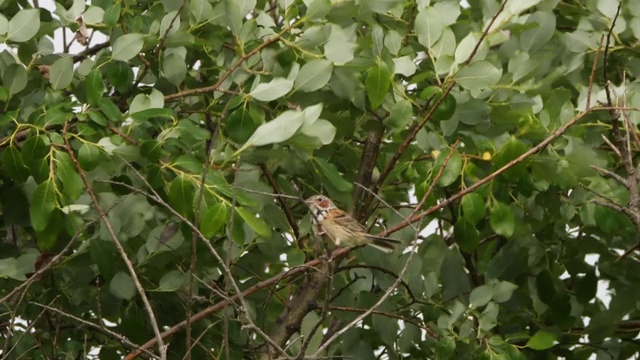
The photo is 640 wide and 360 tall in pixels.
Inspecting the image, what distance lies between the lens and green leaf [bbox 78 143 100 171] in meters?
4.16

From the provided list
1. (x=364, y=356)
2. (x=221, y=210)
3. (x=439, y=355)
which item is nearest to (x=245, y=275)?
(x=364, y=356)

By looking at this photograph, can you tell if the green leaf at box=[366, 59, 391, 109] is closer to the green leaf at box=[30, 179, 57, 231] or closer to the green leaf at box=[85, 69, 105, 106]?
Answer: the green leaf at box=[85, 69, 105, 106]

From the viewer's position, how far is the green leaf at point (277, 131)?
405 cm

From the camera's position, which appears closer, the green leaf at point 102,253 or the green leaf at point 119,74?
the green leaf at point 102,253

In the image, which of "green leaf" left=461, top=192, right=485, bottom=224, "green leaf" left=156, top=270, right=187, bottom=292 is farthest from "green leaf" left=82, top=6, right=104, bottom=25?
"green leaf" left=461, top=192, right=485, bottom=224

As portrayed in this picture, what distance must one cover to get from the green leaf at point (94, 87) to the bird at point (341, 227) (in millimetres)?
893

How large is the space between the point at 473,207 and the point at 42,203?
1.52 meters

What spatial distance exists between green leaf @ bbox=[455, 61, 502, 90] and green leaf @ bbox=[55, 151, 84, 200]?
1.40 meters

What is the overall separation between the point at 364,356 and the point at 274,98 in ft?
4.39

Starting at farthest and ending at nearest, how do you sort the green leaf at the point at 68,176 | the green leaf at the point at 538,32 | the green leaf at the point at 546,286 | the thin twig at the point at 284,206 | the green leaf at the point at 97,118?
the green leaf at the point at 546,286 → the green leaf at the point at 538,32 → the thin twig at the point at 284,206 → the green leaf at the point at 97,118 → the green leaf at the point at 68,176

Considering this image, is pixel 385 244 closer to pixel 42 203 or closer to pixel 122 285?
pixel 122 285

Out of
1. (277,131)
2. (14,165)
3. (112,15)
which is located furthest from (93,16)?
(277,131)

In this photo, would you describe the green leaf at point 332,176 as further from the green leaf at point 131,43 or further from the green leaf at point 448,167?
the green leaf at point 131,43

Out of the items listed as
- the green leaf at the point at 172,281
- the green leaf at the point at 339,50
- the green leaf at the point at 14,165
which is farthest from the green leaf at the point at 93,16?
the green leaf at the point at 172,281
